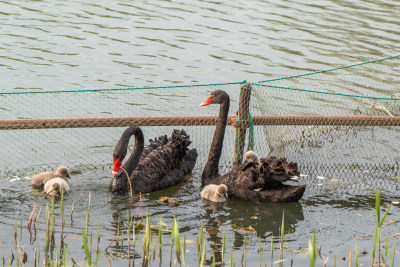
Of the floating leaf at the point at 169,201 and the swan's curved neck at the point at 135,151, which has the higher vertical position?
the swan's curved neck at the point at 135,151

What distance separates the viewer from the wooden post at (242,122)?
24.1 ft

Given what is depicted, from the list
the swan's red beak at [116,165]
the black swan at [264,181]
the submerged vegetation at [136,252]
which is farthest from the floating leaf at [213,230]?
the swan's red beak at [116,165]

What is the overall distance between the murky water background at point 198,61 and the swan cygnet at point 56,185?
0.42 ft

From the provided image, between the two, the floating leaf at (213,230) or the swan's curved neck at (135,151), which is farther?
the swan's curved neck at (135,151)

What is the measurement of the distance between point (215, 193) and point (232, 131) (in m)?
2.14

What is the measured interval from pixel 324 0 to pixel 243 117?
975 cm

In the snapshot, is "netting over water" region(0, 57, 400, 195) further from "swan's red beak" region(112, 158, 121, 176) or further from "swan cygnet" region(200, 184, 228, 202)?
"swan cygnet" region(200, 184, 228, 202)

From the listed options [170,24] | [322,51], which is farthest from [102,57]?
[322,51]

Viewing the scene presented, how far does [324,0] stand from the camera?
16438 mm

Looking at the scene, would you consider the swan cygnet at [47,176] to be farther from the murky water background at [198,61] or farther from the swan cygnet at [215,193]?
the swan cygnet at [215,193]

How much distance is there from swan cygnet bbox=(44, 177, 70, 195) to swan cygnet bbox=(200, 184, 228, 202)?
1233mm

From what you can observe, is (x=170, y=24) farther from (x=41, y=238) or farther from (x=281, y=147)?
(x=41, y=238)

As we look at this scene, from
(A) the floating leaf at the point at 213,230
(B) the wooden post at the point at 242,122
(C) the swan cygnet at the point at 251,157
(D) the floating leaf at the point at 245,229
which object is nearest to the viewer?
(A) the floating leaf at the point at 213,230

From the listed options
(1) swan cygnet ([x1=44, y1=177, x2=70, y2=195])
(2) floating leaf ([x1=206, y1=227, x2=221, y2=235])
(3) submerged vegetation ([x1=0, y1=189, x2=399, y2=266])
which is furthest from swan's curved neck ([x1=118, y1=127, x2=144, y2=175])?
(2) floating leaf ([x1=206, y1=227, x2=221, y2=235])
